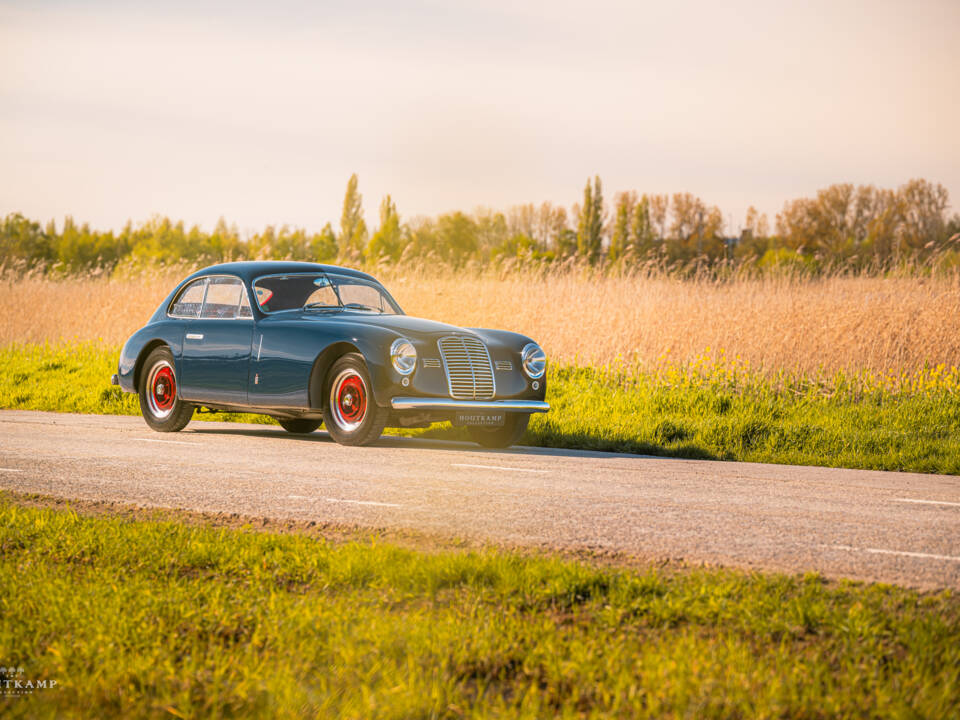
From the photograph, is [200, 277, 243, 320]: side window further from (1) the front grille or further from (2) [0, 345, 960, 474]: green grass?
(2) [0, 345, 960, 474]: green grass

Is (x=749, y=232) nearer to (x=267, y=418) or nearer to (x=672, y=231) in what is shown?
(x=672, y=231)

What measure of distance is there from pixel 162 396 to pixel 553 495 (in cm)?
623

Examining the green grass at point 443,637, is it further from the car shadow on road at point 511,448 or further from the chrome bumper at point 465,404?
the car shadow on road at point 511,448

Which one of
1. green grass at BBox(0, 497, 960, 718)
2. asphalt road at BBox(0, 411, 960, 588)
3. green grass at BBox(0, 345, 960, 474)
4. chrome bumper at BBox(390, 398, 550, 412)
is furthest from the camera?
green grass at BBox(0, 345, 960, 474)

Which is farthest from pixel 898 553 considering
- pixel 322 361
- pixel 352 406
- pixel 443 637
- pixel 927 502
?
pixel 322 361

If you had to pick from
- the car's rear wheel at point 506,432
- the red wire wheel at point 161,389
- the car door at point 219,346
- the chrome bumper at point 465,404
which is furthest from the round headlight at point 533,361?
the red wire wheel at point 161,389

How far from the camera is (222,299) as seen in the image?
11211 millimetres

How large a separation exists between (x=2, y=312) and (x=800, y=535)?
21.9 metres

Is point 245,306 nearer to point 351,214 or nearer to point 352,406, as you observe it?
point 352,406

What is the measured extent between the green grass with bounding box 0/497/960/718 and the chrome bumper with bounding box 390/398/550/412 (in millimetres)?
4251

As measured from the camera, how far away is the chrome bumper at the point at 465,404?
9.48 meters

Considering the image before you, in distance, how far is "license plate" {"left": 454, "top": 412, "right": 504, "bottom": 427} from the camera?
9898 millimetres

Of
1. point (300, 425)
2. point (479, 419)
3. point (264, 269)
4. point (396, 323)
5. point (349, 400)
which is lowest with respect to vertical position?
point (300, 425)

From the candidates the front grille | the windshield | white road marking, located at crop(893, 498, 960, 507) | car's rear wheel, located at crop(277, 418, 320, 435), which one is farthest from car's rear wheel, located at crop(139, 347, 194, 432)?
white road marking, located at crop(893, 498, 960, 507)
